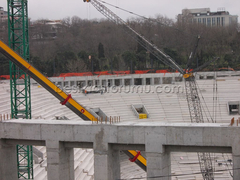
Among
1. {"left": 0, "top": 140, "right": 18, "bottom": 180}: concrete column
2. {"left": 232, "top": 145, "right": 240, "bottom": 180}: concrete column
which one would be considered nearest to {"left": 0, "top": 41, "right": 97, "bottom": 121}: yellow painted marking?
{"left": 0, "top": 140, "right": 18, "bottom": 180}: concrete column

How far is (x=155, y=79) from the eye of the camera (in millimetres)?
44031

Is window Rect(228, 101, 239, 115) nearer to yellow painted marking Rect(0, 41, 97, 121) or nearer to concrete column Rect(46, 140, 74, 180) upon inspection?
yellow painted marking Rect(0, 41, 97, 121)

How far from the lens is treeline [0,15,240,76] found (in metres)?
47.4

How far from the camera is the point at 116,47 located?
5709 centimetres

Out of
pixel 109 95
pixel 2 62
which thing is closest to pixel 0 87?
pixel 109 95

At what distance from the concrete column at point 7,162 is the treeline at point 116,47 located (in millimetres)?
31079

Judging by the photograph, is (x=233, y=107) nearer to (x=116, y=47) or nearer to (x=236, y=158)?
(x=236, y=158)

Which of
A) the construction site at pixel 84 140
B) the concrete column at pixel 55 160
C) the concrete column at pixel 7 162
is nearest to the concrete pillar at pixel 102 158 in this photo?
the construction site at pixel 84 140

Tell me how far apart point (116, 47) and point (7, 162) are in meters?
46.7

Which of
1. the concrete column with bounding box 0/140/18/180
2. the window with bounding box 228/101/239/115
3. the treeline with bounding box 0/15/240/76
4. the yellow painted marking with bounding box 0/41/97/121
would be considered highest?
the treeline with bounding box 0/15/240/76

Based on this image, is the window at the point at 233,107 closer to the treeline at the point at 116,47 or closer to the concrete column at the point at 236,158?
the treeline at the point at 116,47

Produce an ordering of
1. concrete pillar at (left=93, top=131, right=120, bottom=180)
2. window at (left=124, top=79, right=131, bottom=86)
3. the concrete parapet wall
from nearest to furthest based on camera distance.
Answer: the concrete parapet wall → concrete pillar at (left=93, top=131, right=120, bottom=180) → window at (left=124, top=79, right=131, bottom=86)

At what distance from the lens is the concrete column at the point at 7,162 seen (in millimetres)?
11523

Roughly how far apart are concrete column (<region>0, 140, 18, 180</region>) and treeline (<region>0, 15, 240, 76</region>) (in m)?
31.1
